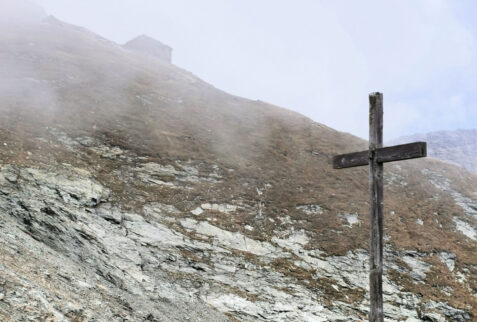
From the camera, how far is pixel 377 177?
30.2 feet

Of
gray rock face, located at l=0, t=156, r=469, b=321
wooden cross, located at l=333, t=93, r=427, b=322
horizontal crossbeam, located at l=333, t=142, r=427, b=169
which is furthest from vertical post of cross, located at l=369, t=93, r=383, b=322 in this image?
gray rock face, located at l=0, t=156, r=469, b=321

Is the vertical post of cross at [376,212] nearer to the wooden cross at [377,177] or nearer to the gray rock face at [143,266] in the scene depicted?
the wooden cross at [377,177]

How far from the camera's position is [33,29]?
47.6 meters

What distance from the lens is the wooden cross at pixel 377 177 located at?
28.8 feet

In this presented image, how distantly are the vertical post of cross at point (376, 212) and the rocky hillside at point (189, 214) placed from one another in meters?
6.33

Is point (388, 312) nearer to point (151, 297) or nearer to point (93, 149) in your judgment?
point (151, 297)

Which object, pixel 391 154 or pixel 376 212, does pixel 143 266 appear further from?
pixel 391 154

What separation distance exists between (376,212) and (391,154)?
143 cm

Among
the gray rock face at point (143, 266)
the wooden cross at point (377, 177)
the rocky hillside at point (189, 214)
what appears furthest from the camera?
the rocky hillside at point (189, 214)

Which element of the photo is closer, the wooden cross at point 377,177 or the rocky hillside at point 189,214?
the wooden cross at point 377,177

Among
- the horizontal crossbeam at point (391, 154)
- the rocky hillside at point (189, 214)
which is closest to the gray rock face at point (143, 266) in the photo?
the rocky hillside at point (189, 214)

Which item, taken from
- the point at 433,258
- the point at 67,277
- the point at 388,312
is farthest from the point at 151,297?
the point at 433,258

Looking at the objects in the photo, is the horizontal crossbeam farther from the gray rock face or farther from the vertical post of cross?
the gray rock face

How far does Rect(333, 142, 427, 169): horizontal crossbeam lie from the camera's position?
8477 millimetres
